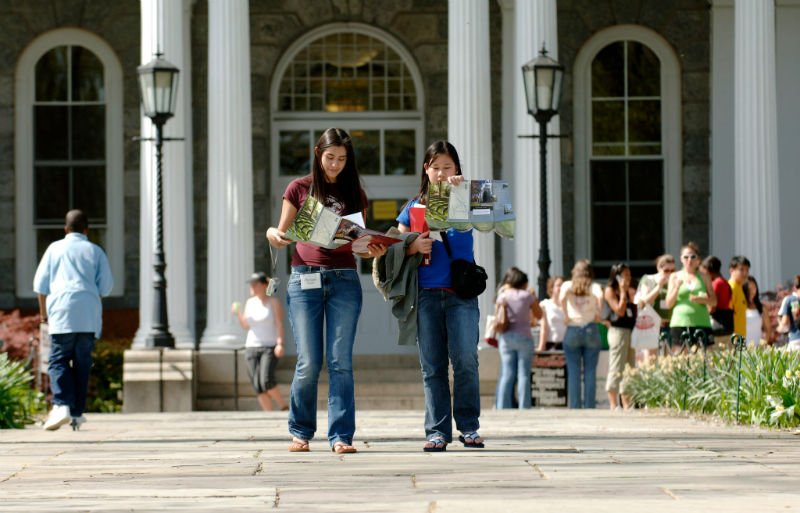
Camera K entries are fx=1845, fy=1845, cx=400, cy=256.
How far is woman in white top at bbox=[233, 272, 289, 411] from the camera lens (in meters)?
20.0

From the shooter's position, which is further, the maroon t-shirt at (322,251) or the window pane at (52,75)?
the window pane at (52,75)

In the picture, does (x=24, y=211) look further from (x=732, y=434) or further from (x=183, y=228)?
(x=732, y=434)

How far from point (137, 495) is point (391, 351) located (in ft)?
58.7

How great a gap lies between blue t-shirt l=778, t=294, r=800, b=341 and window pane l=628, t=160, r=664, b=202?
23.1ft

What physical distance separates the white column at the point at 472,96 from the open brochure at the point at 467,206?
484 inches

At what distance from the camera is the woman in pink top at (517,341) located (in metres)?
19.6

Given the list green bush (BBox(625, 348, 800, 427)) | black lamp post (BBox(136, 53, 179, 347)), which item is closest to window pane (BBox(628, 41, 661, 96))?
black lamp post (BBox(136, 53, 179, 347))

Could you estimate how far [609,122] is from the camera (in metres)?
27.3

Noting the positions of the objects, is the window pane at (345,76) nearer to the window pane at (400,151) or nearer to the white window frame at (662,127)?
the window pane at (400,151)

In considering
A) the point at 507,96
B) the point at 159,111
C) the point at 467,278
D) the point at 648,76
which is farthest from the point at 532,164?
the point at 467,278

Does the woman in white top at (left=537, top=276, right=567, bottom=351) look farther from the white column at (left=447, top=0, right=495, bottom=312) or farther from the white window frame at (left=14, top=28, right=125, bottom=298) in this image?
the white window frame at (left=14, top=28, right=125, bottom=298)

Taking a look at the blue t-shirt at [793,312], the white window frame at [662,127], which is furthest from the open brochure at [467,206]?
the white window frame at [662,127]

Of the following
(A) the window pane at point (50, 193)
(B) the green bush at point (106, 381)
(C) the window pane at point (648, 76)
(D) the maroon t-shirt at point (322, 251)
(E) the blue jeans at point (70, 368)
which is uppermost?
(C) the window pane at point (648, 76)

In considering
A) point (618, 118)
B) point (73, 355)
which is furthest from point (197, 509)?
point (618, 118)
